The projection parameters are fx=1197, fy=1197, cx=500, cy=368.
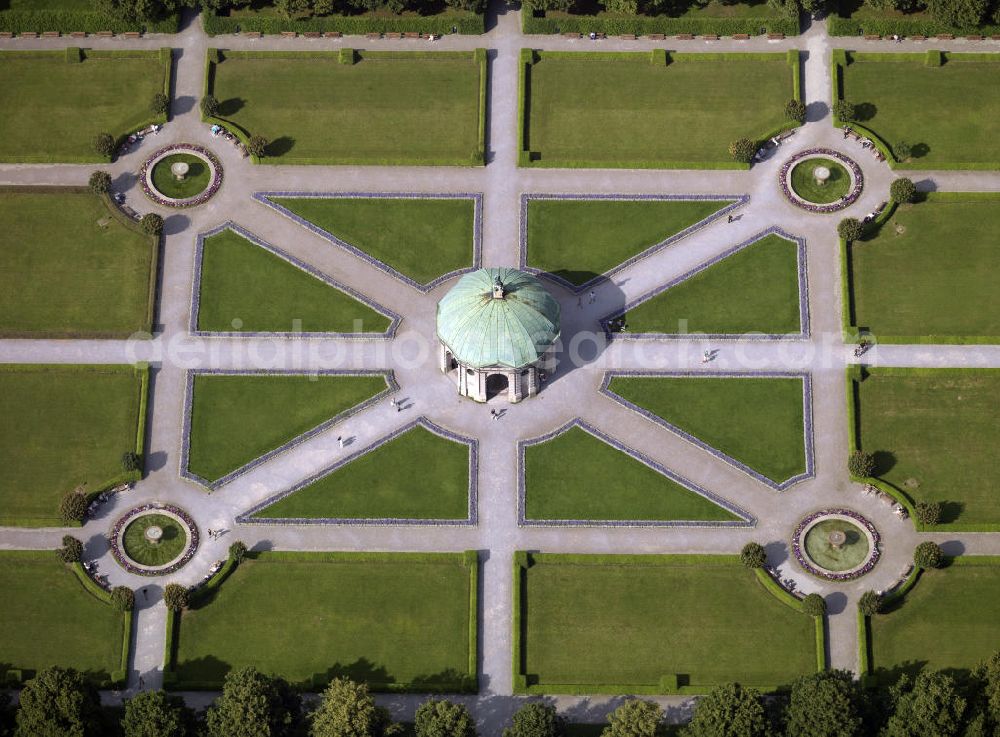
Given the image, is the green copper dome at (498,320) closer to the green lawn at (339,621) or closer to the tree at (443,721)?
the green lawn at (339,621)

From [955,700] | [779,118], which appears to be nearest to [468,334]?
[779,118]

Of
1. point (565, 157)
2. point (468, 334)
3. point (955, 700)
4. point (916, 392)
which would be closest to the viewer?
point (955, 700)

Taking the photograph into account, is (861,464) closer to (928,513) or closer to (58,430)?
(928,513)

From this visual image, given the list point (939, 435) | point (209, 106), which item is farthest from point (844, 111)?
point (209, 106)

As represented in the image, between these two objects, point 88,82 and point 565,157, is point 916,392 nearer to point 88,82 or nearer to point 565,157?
point 565,157

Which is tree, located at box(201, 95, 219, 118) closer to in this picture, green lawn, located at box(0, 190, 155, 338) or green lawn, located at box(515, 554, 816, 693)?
green lawn, located at box(0, 190, 155, 338)
